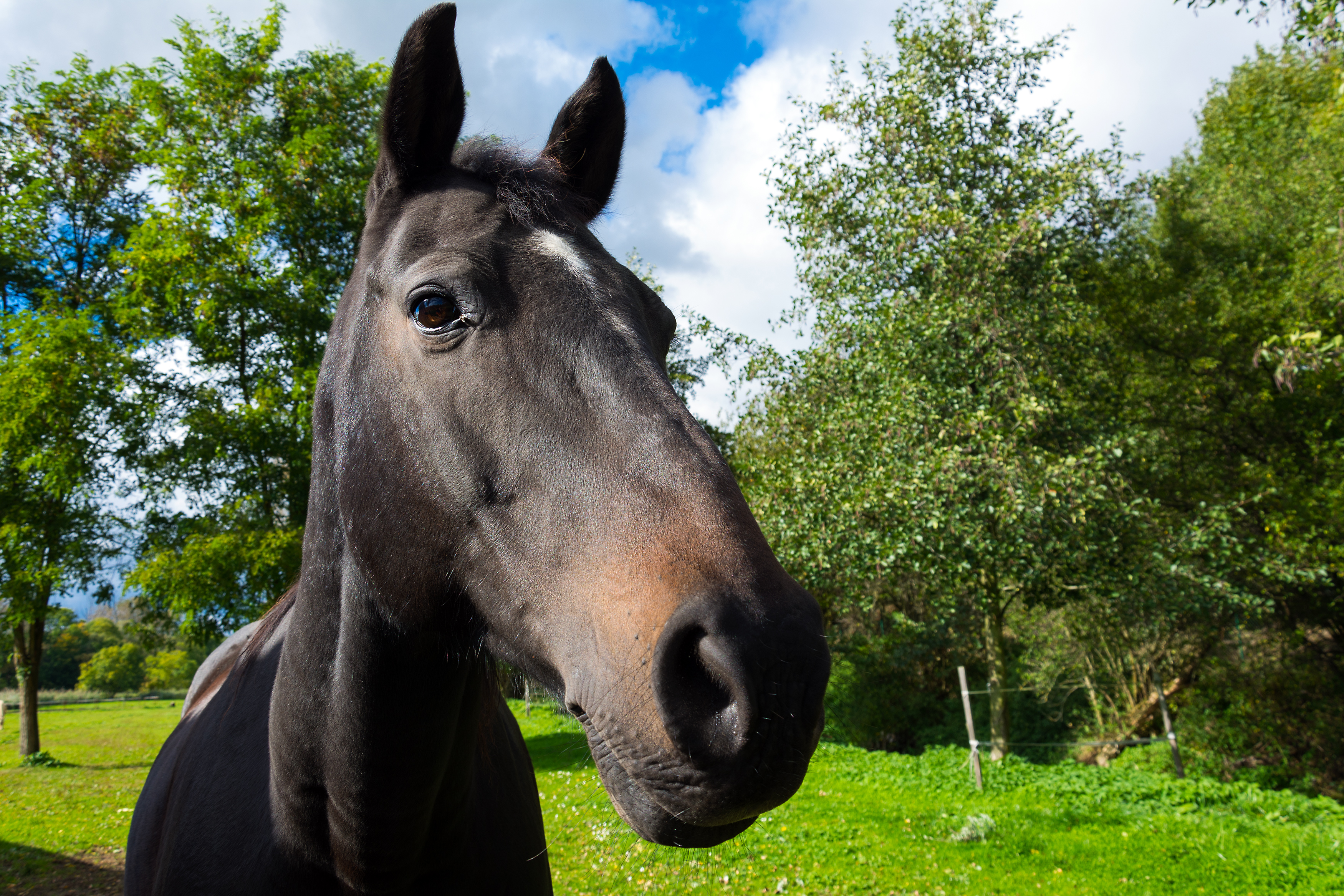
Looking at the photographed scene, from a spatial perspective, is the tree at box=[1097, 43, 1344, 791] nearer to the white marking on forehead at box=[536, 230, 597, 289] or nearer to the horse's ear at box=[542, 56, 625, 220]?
the horse's ear at box=[542, 56, 625, 220]

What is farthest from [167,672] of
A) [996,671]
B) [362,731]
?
[362,731]

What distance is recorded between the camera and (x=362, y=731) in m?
1.70

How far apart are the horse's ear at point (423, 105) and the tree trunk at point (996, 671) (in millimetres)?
12932

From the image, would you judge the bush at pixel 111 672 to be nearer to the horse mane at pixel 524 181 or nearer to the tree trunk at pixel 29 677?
the tree trunk at pixel 29 677

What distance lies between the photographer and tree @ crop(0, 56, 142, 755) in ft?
43.2

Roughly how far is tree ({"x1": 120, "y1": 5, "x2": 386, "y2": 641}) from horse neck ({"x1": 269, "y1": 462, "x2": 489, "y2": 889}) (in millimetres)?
11332

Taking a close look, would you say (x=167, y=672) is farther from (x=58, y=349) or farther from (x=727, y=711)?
(x=727, y=711)

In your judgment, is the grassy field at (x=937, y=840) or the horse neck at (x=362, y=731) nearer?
the horse neck at (x=362, y=731)

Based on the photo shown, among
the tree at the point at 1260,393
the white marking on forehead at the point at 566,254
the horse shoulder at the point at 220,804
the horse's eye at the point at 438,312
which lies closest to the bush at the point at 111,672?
the horse shoulder at the point at 220,804

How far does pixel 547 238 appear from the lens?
5.43ft

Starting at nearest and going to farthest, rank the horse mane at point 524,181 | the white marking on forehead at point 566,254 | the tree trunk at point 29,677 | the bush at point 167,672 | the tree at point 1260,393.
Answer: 1. the white marking on forehead at point 566,254
2. the horse mane at point 524,181
3. the tree at point 1260,393
4. the tree trunk at point 29,677
5. the bush at point 167,672

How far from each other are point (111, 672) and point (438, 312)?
71195 mm

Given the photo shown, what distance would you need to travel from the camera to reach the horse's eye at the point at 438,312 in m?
1.59

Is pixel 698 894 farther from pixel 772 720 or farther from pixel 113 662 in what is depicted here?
pixel 113 662
